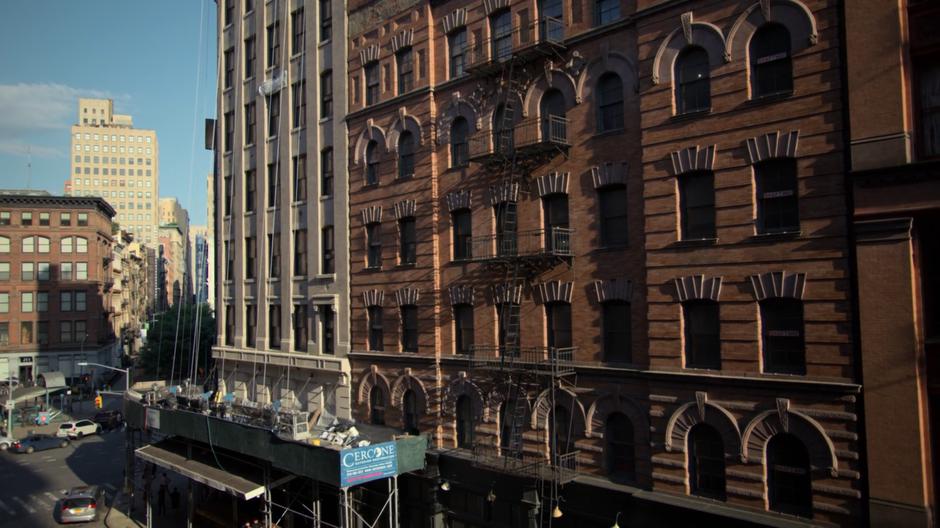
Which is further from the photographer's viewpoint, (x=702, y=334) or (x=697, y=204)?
(x=697, y=204)

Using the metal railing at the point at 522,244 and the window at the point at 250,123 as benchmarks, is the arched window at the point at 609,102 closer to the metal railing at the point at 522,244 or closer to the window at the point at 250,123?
the metal railing at the point at 522,244

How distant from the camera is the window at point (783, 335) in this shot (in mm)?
17156

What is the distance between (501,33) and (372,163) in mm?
8601

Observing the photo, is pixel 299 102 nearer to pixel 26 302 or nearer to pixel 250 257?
pixel 250 257

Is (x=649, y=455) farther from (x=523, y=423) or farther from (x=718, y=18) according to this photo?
(x=718, y=18)

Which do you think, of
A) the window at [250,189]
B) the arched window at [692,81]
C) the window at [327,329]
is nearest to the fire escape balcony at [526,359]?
the arched window at [692,81]

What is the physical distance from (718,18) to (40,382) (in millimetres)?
85090

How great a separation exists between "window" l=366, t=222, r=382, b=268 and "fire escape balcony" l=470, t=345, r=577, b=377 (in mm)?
6983

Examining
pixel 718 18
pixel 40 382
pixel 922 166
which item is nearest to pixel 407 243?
pixel 718 18

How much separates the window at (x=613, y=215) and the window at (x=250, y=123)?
2423 cm

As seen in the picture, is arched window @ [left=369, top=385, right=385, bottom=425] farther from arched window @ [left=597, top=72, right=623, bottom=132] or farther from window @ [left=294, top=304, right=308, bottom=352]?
arched window @ [left=597, top=72, right=623, bottom=132]

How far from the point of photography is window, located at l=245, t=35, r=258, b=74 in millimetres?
39469

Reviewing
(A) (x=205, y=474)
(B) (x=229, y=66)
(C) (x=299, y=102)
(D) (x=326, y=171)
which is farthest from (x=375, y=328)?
(B) (x=229, y=66)

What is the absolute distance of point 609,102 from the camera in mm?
21750
